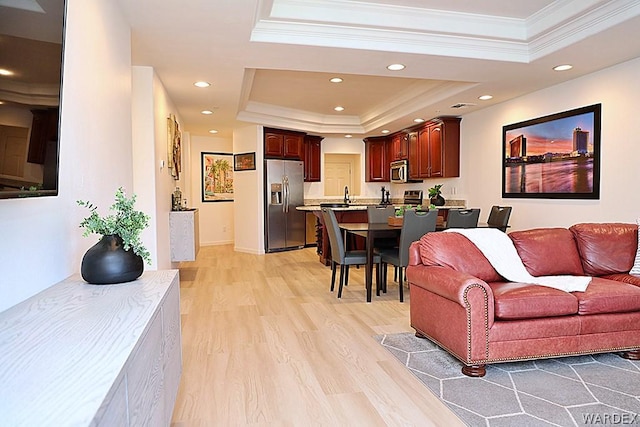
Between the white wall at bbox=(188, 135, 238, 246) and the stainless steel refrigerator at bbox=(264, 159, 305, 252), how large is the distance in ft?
5.05

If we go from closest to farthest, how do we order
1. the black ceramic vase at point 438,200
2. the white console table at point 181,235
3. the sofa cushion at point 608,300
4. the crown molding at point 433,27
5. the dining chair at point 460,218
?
the sofa cushion at point 608,300, the crown molding at point 433,27, the dining chair at point 460,218, the white console table at point 181,235, the black ceramic vase at point 438,200

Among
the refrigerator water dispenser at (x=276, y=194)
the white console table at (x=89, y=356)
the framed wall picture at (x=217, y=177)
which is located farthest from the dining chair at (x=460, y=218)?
the framed wall picture at (x=217, y=177)

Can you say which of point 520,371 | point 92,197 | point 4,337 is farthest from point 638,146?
point 4,337

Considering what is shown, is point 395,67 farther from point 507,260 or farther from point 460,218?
point 507,260

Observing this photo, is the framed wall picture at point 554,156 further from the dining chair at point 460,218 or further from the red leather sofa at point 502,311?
the red leather sofa at point 502,311

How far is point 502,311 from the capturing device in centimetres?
249

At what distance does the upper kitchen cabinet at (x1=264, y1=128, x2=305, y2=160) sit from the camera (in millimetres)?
7602

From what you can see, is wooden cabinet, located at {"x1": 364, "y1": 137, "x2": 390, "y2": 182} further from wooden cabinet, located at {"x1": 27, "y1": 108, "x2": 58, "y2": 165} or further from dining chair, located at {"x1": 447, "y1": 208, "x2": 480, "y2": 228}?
wooden cabinet, located at {"x1": 27, "y1": 108, "x2": 58, "y2": 165}

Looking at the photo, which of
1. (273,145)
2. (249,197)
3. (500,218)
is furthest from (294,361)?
(273,145)

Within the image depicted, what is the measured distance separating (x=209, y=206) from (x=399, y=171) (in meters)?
4.16

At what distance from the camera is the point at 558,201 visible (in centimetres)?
473

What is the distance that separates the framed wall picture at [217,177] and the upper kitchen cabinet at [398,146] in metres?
3.61

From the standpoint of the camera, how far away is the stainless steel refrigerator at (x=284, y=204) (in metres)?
7.62

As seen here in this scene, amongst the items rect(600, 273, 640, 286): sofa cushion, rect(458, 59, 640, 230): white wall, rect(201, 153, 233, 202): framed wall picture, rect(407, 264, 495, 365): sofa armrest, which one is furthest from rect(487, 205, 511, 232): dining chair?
rect(201, 153, 233, 202): framed wall picture
